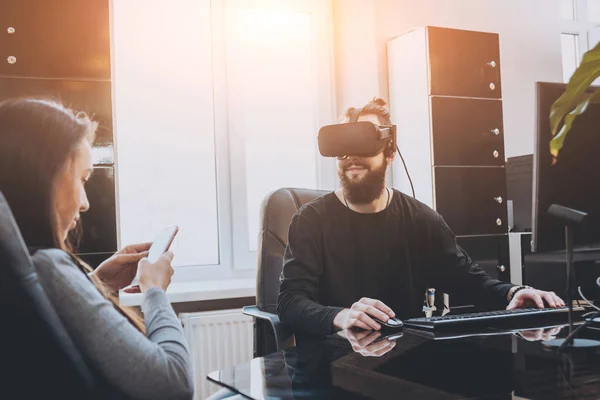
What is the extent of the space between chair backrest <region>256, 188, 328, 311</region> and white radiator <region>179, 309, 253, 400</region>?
990mm

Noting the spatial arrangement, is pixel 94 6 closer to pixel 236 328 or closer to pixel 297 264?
pixel 297 264

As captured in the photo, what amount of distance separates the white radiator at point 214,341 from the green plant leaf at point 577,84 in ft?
6.57

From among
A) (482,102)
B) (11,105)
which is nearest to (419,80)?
(482,102)

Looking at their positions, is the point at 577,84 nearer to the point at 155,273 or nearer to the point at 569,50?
the point at 155,273

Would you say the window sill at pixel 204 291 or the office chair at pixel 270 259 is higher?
the office chair at pixel 270 259

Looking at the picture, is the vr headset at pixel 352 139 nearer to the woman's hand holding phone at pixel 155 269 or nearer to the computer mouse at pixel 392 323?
the computer mouse at pixel 392 323

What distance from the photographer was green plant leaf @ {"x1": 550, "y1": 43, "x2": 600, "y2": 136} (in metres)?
1.08

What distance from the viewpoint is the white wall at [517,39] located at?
3486 mm

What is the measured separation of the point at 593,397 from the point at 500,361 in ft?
0.67

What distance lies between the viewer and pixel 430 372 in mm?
933

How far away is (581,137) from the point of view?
1.20 meters

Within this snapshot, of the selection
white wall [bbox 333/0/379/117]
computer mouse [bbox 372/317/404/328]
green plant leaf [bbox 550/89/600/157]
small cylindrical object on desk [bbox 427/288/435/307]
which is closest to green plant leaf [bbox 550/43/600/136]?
green plant leaf [bbox 550/89/600/157]

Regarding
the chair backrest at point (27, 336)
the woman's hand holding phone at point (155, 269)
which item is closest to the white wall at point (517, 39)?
the woman's hand holding phone at point (155, 269)

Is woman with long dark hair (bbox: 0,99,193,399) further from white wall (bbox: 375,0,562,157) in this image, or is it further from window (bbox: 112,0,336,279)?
white wall (bbox: 375,0,562,157)
